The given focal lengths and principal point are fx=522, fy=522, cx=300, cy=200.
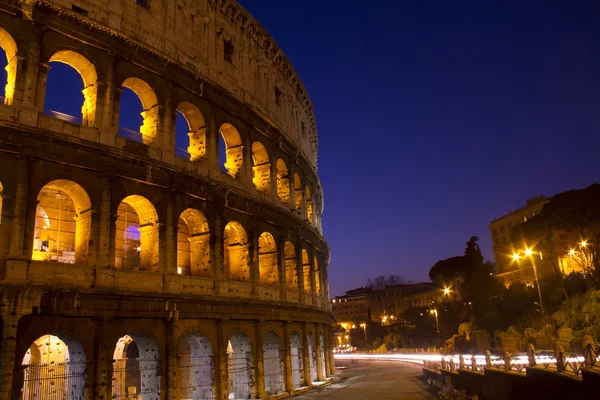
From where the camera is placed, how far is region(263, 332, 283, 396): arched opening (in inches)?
802

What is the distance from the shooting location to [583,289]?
1230 inches

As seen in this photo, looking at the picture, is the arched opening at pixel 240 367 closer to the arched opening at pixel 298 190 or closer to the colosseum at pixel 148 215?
the colosseum at pixel 148 215

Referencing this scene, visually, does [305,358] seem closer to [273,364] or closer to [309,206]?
[273,364]

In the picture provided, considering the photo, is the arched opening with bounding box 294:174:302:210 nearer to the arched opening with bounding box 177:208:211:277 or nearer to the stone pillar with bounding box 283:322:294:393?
the stone pillar with bounding box 283:322:294:393

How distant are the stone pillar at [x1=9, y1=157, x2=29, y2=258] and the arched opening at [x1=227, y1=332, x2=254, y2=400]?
867 centimetres

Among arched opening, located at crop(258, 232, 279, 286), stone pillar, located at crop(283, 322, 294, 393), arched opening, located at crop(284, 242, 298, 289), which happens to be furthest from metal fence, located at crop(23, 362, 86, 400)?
arched opening, located at crop(284, 242, 298, 289)

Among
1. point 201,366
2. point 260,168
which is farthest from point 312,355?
point 260,168

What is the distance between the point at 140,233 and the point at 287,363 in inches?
320

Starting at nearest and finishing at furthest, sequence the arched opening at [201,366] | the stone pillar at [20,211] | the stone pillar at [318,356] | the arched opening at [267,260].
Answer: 1. the stone pillar at [20,211]
2. the arched opening at [201,366]
3. the arched opening at [267,260]
4. the stone pillar at [318,356]

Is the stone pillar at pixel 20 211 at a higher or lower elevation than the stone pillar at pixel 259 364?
higher

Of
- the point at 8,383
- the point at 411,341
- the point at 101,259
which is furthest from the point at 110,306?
the point at 411,341

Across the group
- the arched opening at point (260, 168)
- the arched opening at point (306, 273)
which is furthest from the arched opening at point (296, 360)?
the arched opening at point (260, 168)

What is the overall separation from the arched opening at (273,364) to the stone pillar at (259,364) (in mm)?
1035

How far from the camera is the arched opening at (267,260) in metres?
22.0
